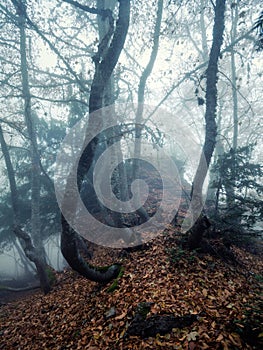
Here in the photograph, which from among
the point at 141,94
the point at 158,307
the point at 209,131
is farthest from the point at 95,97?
the point at 141,94

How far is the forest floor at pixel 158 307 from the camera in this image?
3.67 metres

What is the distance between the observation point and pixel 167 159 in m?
21.1

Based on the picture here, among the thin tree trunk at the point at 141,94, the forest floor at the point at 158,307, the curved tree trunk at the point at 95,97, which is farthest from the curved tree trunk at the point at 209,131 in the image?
the thin tree trunk at the point at 141,94

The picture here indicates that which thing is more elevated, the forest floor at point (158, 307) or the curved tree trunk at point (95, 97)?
the curved tree trunk at point (95, 97)

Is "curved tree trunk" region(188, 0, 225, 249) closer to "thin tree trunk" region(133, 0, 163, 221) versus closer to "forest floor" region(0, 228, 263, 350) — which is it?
"forest floor" region(0, 228, 263, 350)

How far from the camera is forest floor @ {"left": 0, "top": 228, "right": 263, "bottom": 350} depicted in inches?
145

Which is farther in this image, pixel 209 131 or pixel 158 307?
pixel 209 131

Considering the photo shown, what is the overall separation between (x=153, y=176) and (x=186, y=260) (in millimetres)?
12201

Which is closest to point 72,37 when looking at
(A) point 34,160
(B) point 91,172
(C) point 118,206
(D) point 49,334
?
(A) point 34,160

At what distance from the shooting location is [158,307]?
430 centimetres

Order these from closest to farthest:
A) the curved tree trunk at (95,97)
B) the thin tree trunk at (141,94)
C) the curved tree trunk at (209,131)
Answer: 1. the curved tree trunk at (95,97)
2. the curved tree trunk at (209,131)
3. the thin tree trunk at (141,94)

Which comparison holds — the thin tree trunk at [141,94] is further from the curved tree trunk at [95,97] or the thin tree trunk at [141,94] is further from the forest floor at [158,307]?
the curved tree trunk at [95,97]

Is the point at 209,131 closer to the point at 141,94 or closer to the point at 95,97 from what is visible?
the point at 95,97

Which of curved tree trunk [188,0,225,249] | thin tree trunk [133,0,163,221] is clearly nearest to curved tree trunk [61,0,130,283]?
curved tree trunk [188,0,225,249]
